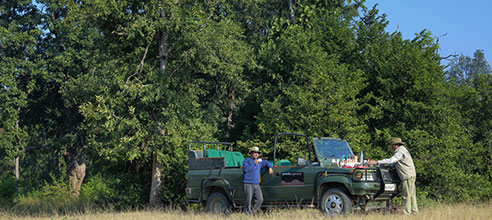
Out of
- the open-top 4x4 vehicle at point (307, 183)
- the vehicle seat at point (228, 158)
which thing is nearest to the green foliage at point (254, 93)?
the vehicle seat at point (228, 158)

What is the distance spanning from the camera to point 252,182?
481 inches

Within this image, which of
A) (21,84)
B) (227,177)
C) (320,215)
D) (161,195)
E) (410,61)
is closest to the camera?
(320,215)

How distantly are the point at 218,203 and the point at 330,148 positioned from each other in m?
3.03

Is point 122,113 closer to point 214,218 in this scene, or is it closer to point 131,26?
point 131,26

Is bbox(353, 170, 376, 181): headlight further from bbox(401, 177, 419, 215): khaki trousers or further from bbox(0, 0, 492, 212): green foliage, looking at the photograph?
bbox(0, 0, 492, 212): green foliage

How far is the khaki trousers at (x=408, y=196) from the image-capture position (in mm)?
11711

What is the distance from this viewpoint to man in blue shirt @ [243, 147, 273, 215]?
1221 cm

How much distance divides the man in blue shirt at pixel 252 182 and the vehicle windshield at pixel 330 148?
1.31m

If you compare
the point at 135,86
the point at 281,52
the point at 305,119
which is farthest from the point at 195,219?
the point at 281,52

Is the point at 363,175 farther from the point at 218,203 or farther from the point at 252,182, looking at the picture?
the point at 218,203

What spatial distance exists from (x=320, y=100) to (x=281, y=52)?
12.4 feet

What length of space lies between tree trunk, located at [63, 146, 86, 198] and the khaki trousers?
24546 millimetres

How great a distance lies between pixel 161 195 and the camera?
63.4 feet

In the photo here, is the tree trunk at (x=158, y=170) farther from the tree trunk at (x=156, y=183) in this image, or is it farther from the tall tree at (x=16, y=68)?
the tall tree at (x=16, y=68)
